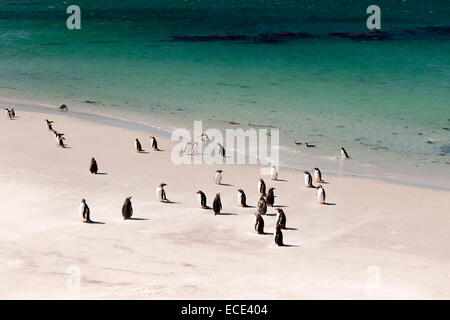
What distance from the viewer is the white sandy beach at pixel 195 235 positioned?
1719cm

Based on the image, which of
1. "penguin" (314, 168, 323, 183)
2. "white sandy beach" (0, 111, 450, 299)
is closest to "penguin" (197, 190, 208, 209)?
"white sandy beach" (0, 111, 450, 299)

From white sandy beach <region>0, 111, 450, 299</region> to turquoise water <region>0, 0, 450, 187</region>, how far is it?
4482 mm

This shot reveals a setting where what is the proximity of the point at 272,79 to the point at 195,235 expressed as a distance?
2887 cm

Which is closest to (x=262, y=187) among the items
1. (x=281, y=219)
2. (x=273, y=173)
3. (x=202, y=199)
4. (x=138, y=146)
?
(x=273, y=173)

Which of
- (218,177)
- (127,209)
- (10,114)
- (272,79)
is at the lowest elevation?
(272,79)

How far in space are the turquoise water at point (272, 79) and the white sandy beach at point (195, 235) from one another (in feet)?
14.7

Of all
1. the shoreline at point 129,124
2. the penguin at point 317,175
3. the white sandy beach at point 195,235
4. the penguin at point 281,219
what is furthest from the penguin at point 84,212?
the shoreline at point 129,124

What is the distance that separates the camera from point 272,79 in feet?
161

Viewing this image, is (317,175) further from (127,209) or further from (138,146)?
(127,209)

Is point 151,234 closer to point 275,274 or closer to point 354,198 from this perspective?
point 275,274

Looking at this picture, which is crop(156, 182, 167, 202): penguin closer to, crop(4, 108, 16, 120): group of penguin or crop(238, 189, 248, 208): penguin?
crop(238, 189, 248, 208): penguin

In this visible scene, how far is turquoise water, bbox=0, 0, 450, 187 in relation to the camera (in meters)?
34.5

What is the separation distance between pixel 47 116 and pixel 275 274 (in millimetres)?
21777

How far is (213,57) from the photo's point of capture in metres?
57.0
